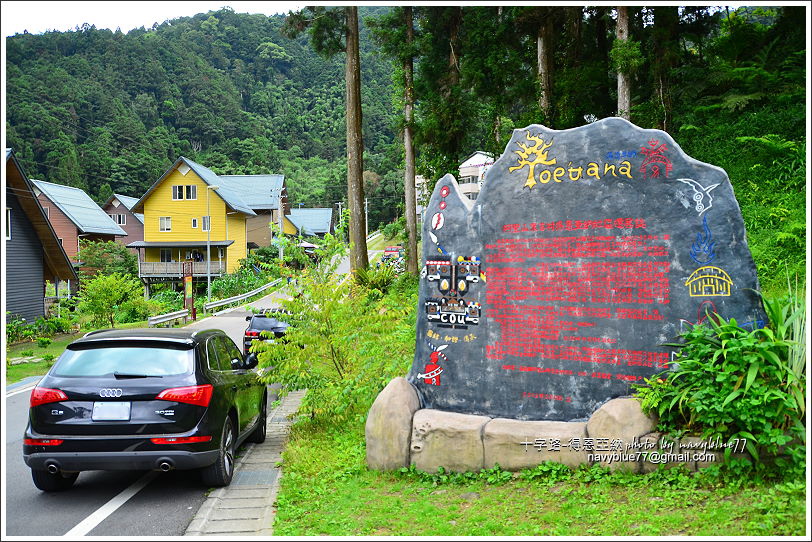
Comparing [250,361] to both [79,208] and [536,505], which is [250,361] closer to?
[536,505]

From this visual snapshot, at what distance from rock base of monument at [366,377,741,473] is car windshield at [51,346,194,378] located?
84.4 inches

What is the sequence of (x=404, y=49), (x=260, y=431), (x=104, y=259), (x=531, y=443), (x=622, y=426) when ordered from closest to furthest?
(x=622, y=426) < (x=531, y=443) < (x=260, y=431) < (x=404, y=49) < (x=104, y=259)

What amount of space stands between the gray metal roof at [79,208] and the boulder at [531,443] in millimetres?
40358

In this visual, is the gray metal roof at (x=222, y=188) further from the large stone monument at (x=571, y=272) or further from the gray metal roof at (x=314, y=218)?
the large stone monument at (x=571, y=272)

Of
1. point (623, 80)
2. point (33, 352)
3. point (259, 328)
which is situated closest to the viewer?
point (623, 80)

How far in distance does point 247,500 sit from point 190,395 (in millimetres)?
1199

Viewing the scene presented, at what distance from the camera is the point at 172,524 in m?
5.65

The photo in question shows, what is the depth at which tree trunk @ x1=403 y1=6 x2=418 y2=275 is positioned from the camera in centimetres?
2447

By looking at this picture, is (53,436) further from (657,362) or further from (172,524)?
(657,362)

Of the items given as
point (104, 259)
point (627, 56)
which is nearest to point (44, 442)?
point (627, 56)

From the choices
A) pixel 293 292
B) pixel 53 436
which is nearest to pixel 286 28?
pixel 293 292

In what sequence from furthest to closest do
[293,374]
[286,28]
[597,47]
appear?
[597,47] → [286,28] → [293,374]

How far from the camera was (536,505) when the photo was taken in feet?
18.2

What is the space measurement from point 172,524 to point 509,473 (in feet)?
10.6
